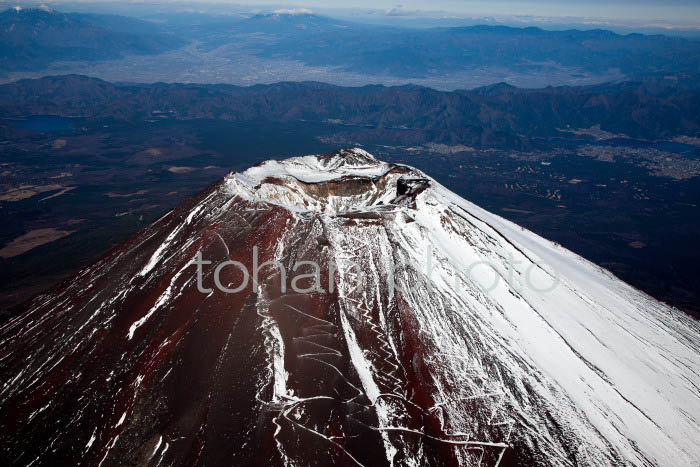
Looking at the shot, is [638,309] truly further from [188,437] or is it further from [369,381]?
[188,437]

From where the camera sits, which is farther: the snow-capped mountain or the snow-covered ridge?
the snow-covered ridge

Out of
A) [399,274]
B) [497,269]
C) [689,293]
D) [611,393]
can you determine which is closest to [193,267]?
[399,274]

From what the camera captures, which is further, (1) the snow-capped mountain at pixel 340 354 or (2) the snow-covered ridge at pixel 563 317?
(2) the snow-covered ridge at pixel 563 317

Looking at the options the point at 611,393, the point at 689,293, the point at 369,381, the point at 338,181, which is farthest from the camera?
the point at 689,293

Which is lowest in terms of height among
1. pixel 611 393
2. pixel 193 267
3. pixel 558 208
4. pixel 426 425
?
pixel 558 208

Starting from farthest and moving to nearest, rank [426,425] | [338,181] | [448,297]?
[338,181] < [448,297] < [426,425]

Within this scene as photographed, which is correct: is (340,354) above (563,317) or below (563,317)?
above

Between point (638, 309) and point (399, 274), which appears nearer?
point (399, 274)

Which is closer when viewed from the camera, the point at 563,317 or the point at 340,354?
the point at 340,354
